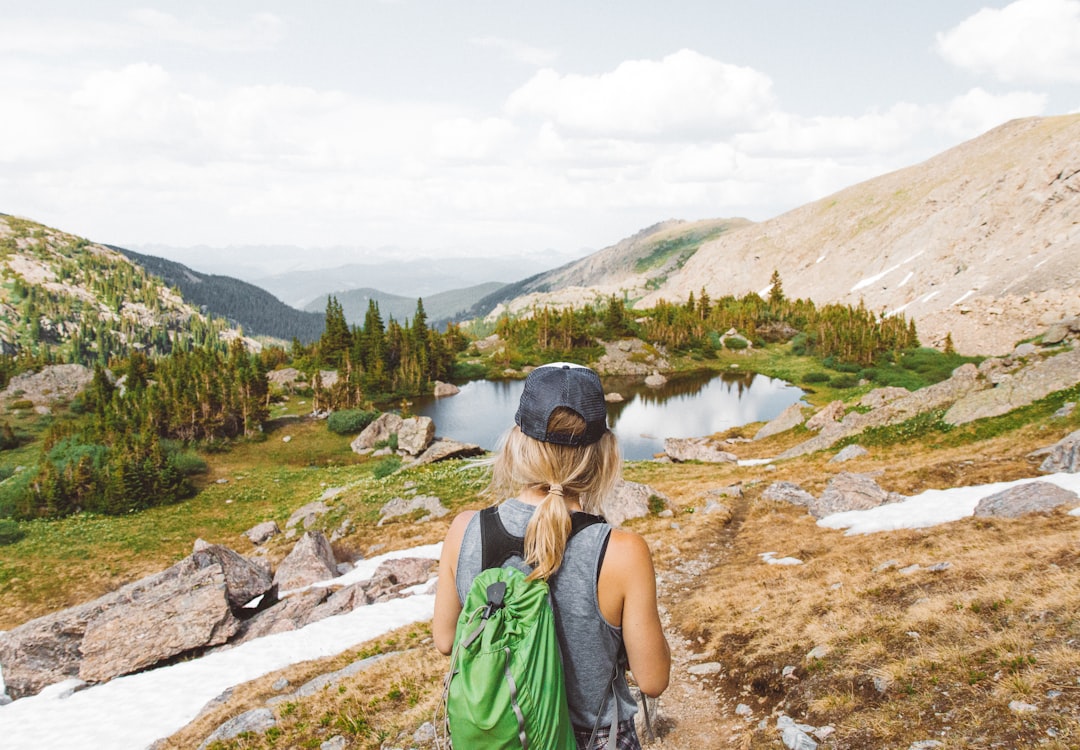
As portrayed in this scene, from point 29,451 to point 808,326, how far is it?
133 metres

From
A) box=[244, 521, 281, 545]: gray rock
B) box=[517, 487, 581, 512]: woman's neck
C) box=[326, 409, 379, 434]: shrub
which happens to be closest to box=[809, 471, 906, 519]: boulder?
box=[517, 487, 581, 512]: woman's neck

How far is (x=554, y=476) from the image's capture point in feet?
11.5

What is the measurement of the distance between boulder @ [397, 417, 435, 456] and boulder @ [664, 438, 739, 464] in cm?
2305

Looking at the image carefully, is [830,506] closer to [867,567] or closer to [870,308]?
[867,567]

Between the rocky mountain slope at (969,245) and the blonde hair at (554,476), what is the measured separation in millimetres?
105861

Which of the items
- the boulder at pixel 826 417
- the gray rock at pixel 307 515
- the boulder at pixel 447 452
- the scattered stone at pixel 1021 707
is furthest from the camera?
the boulder at pixel 447 452

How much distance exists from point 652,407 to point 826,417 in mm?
39756

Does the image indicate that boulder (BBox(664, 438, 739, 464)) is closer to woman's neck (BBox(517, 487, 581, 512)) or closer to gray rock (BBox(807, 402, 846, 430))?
gray rock (BBox(807, 402, 846, 430))

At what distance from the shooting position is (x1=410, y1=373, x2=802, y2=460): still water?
69750 mm

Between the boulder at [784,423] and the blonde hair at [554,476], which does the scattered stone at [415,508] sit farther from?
the boulder at [784,423]

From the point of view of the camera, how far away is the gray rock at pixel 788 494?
23.5m

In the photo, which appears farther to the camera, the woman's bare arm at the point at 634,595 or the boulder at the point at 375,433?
the boulder at the point at 375,433

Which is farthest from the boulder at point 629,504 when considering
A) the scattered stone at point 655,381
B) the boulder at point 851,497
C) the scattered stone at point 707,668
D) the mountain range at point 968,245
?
the mountain range at point 968,245

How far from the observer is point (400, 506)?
33000 mm
